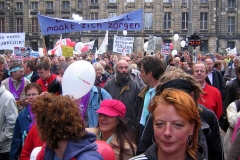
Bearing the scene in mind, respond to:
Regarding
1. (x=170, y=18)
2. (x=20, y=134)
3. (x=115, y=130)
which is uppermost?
(x=170, y=18)

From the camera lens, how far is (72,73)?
4.38 metres

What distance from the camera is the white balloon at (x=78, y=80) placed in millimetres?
4254

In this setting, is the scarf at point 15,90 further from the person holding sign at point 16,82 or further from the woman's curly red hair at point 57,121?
the woman's curly red hair at point 57,121

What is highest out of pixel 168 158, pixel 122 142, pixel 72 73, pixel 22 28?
pixel 22 28

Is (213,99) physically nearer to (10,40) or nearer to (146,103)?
(146,103)

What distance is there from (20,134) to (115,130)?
120 cm

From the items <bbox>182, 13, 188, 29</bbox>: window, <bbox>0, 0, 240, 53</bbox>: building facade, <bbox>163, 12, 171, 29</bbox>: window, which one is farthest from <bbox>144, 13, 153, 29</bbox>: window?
<bbox>182, 13, 188, 29</bbox>: window

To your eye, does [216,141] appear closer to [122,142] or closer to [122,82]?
[122,142]

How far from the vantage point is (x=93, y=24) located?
1120cm

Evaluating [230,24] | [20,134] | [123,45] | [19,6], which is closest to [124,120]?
[20,134]

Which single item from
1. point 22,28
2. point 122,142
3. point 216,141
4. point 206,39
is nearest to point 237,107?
point 216,141

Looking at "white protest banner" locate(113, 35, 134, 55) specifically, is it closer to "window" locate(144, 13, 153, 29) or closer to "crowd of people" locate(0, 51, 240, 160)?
"crowd of people" locate(0, 51, 240, 160)

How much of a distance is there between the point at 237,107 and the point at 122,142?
6.12 ft

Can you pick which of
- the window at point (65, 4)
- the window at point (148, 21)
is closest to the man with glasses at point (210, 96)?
the window at point (148, 21)
